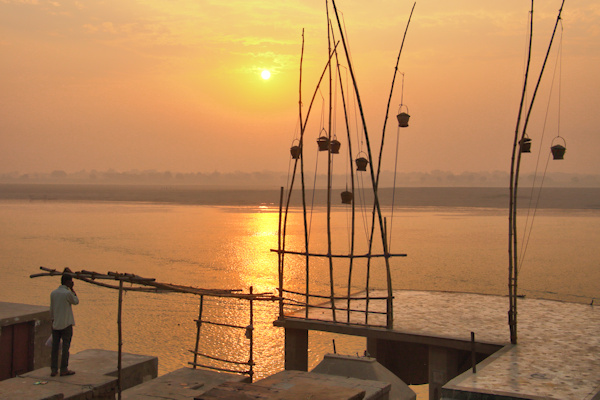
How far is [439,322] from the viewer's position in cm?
809

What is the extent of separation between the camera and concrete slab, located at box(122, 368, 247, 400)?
642cm

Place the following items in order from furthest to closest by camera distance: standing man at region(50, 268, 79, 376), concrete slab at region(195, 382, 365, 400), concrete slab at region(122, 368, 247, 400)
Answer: concrete slab at region(122, 368, 247, 400), standing man at region(50, 268, 79, 376), concrete slab at region(195, 382, 365, 400)

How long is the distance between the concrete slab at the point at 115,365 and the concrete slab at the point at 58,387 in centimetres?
71

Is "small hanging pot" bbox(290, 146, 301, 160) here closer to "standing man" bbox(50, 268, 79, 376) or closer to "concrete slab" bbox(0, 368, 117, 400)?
"standing man" bbox(50, 268, 79, 376)

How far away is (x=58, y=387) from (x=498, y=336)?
492 centimetres

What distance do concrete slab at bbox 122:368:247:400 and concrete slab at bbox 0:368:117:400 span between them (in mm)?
311

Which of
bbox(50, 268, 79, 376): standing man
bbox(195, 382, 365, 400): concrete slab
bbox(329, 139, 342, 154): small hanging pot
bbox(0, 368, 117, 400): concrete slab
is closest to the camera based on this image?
bbox(195, 382, 365, 400): concrete slab

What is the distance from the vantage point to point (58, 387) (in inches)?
238

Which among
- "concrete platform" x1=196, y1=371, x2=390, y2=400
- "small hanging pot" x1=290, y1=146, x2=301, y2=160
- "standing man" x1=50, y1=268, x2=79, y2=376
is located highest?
"small hanging pot" x1=290, y1=146, x2=301, y2=160

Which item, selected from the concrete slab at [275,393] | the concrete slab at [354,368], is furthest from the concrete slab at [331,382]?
the concrete slab at [275,393]

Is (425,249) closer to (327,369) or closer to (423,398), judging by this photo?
(423,398)

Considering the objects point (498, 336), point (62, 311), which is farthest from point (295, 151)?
point (62, 311)

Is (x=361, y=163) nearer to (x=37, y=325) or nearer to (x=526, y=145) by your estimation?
(x=526, y=145)

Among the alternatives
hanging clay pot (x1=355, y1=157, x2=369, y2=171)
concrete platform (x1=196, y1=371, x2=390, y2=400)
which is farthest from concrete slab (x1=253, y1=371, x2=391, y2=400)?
hanging clay pot (x1=355, y1=157, x2=369, y2=171)
